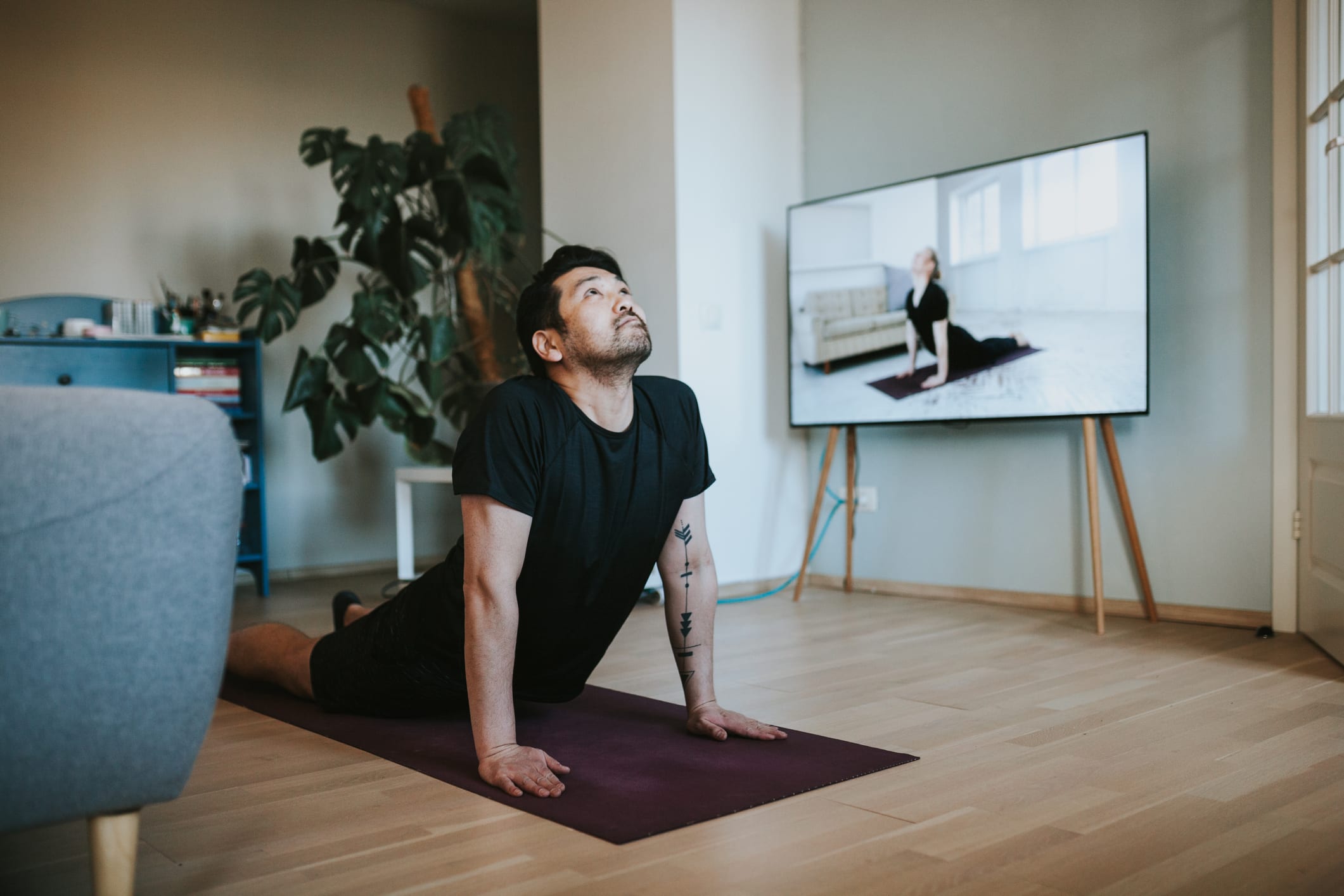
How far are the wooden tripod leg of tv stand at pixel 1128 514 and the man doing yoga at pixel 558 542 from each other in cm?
179

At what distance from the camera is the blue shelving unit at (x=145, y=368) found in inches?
163

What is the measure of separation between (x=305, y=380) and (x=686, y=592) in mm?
2785

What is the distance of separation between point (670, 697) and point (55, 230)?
3.75m

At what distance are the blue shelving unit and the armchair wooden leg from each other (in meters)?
3.04

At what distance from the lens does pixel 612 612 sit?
195cm

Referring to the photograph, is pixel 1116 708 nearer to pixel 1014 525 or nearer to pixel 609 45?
pixel 1014 525

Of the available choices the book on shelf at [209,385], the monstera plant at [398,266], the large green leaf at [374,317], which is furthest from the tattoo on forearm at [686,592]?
the book on shelf at [209,385]

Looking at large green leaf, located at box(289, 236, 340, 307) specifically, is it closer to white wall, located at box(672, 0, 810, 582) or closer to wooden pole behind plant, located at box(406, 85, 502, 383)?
wooden pole behind plant, located at box(406, 85, 502, 383)

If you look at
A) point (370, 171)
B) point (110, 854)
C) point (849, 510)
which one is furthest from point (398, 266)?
point (110, 854)

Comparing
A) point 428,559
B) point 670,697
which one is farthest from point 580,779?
point 428,559

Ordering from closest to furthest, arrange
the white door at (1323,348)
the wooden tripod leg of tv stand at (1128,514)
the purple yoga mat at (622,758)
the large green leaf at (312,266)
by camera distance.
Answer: the purple yoga mat at (622,758) → the white door at (1323,348) → the wooden tripod leg of tv stand at (1128,514) → the large green leaf at (312,266)

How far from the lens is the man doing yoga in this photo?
1729mm

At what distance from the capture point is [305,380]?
4.29 meters

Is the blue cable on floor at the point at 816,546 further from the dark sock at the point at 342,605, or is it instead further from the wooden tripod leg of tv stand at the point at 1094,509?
the dark sock at the point at 342,605
